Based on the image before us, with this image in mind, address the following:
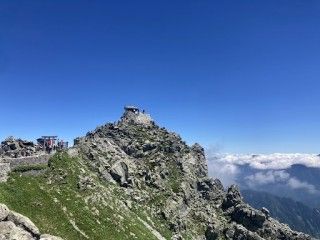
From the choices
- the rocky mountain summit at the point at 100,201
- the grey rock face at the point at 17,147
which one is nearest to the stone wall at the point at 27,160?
the rocky mountain summit at the point at 100,201

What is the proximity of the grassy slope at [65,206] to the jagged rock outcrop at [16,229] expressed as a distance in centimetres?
3434

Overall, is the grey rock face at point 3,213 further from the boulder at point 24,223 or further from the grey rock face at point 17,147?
the grey rock face at point 17,147

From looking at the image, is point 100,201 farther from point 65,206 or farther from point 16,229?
point 16,229

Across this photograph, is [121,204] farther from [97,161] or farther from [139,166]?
[139,166]

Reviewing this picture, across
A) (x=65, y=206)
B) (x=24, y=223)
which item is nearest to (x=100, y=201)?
(x=65, y=206)

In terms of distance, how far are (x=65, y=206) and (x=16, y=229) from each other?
183 feet

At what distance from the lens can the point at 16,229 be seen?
51094mm

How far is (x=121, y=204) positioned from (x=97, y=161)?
2863 centimetres

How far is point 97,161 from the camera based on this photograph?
16988cm

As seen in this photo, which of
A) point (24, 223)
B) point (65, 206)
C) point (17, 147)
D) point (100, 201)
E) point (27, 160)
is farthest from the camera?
point (17, 147)

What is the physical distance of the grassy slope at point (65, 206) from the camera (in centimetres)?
9300

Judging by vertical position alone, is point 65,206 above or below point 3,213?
above

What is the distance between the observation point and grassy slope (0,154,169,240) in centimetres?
9300

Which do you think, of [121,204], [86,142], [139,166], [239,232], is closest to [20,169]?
[121,204]
